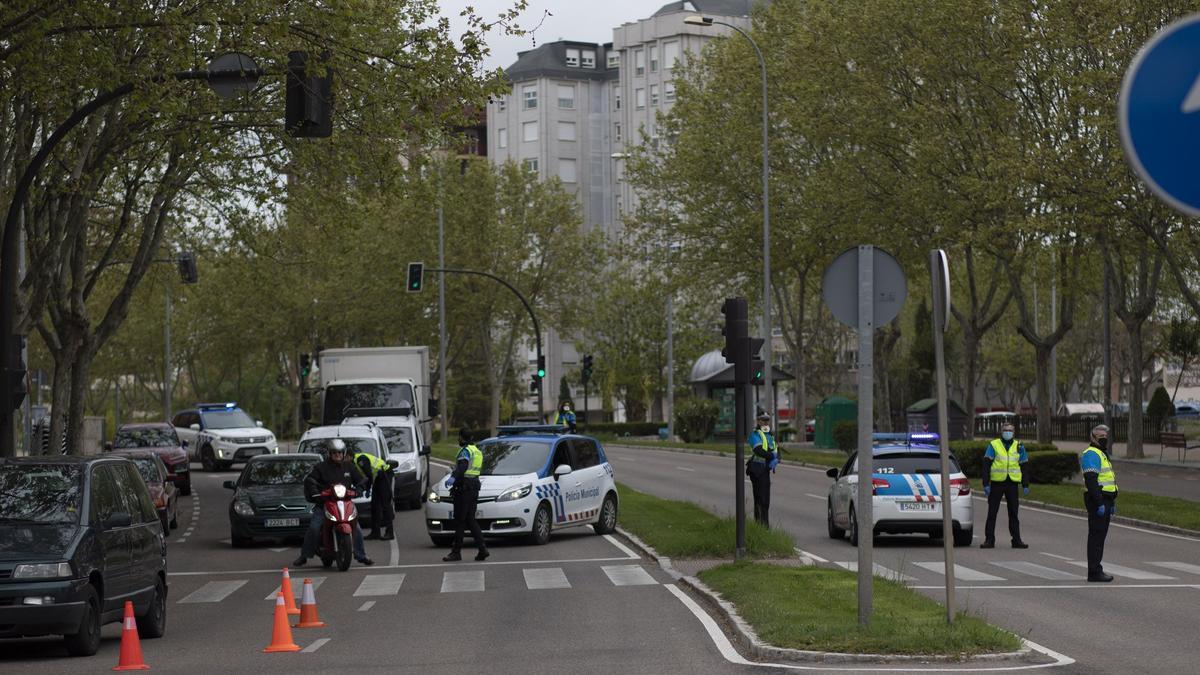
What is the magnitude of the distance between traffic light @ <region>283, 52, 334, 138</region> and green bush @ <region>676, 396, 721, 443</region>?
57324 millimetres

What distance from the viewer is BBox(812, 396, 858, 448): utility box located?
207ft

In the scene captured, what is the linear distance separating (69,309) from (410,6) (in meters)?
11.4

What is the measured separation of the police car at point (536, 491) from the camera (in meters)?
25.1

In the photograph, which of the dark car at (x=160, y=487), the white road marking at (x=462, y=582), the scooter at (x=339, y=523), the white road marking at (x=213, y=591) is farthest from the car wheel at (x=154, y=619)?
the dark car at (x=160, y=487)

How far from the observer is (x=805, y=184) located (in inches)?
2201

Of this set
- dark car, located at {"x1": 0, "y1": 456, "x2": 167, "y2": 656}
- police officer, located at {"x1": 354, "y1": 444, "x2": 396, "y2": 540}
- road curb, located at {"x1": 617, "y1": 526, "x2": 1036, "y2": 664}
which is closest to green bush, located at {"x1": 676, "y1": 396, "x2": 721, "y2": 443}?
police officer, located at {"x1": 354, "y1": 444, "x2": 396, "y2": 540}

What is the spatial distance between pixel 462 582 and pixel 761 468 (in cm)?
721

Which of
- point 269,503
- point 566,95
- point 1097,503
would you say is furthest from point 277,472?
point 566,95

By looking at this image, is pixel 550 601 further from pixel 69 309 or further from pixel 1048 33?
pixel 1048 33

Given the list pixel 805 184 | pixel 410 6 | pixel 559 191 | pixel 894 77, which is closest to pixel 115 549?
pixel 410 6

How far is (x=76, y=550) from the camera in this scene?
13.5m

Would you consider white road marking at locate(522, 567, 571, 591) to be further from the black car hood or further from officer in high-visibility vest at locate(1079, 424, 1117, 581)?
the black car hood

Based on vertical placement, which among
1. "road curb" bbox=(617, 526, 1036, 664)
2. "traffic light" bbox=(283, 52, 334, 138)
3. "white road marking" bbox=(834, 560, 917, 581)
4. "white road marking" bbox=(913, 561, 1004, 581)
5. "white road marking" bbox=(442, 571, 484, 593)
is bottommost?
"white road marking" bbox=(442, 571, 484, 593)

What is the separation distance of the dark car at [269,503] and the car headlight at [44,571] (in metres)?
12.9
